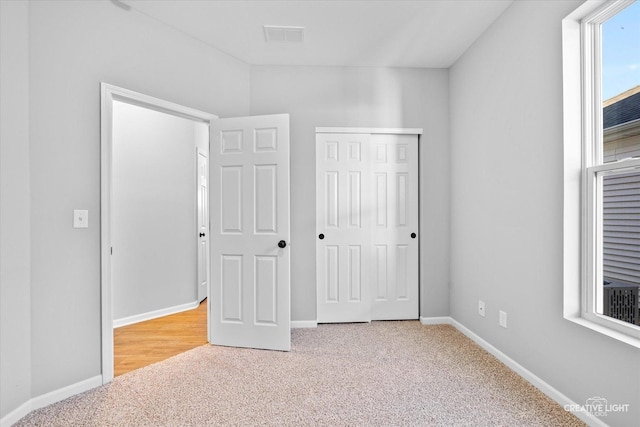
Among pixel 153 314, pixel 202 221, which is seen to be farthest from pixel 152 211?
pixel 153 314

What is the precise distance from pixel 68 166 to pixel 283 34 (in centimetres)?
197

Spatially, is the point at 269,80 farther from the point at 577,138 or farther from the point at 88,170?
the point at 577,138

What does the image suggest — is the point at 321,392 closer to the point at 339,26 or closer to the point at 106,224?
the point at 106,224

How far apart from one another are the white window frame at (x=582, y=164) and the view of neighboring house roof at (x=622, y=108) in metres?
0.05

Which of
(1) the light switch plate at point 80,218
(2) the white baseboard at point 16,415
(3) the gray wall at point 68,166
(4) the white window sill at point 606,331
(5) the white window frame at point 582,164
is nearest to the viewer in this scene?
(4) the white window sill at point 606,331

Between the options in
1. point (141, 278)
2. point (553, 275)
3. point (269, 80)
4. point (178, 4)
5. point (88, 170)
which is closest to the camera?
point (553, 275)

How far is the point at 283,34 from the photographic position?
110 inches

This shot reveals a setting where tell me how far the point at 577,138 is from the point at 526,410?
5.44ft

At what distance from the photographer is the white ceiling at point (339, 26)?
242 centimetres

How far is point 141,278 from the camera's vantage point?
3.70 m

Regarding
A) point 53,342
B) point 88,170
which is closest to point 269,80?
point 88,170

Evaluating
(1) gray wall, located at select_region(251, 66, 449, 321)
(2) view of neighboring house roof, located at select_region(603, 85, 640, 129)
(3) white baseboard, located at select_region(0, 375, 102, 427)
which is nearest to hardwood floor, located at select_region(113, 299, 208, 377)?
(3) white baseboard, located at select_region(0, 375, 102, 427)

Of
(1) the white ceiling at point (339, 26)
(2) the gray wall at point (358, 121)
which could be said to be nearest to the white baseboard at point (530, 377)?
(2) the gray wall at point (358, 121)

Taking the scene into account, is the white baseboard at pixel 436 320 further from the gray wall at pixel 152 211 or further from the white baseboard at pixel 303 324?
the gray wall at pixel 152 211
